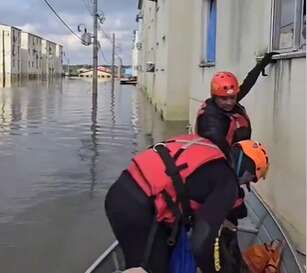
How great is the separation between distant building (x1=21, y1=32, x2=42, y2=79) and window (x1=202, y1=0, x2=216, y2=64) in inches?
3016

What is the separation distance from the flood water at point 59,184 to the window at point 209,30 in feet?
8.17

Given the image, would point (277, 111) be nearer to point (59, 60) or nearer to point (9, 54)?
point (9, 54)

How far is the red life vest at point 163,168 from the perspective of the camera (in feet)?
10.6

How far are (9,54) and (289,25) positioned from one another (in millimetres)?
76608

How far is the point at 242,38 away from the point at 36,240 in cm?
401

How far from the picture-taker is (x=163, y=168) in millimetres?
3234

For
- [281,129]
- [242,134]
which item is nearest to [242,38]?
[281,129]

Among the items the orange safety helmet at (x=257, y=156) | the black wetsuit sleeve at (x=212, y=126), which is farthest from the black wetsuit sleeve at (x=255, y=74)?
the orange safety helmet at (x=257, y=156)

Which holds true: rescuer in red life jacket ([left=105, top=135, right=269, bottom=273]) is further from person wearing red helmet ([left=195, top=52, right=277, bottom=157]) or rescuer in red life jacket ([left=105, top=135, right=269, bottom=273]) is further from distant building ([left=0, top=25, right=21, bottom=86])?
distant building ([left=0, top=25, right=21, bottom=86])

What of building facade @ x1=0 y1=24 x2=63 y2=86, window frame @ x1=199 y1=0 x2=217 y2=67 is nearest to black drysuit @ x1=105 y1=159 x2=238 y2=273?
window frame @ x1=199 y1=0 x2=217 y2=67

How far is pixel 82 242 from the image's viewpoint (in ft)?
20.4

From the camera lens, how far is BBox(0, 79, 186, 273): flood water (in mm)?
5910

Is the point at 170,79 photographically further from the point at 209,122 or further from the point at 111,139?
the point at 209,122

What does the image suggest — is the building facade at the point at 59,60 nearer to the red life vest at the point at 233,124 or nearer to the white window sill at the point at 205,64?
the white window sill at the point at 205,64
